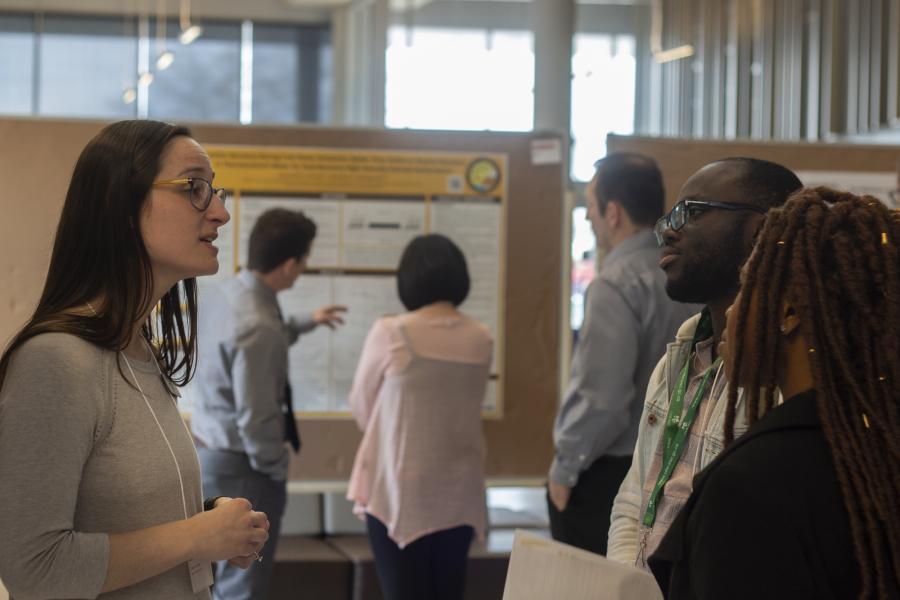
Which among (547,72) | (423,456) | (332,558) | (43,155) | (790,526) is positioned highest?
(547,72)

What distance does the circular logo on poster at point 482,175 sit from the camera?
176 inches

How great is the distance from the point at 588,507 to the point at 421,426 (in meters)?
0.71

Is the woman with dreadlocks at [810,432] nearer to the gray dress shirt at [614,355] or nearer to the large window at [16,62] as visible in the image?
the gray dress shirt at [614,355]

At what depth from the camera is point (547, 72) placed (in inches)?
232

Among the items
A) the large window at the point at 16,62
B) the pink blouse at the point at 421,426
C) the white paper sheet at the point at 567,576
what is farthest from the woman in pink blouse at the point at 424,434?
the large window at the point at 16,62

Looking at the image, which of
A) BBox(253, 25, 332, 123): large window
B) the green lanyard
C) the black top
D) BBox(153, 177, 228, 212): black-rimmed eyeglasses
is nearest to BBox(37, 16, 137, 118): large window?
BBox(253, 25, 332, 123): large window

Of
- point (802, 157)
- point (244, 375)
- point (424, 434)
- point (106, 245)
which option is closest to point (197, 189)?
point (106, 245)

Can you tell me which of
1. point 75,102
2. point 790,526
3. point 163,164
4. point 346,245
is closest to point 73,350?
point 163,164

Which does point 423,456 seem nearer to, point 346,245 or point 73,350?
point 346,245

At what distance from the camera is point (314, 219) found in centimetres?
438

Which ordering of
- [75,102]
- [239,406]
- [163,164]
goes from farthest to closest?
[75,102], [239,406], [163,164]

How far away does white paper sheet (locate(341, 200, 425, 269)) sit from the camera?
14.5 ft

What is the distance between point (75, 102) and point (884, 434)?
1122 centimetres

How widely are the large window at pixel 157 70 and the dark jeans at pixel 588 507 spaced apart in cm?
892
